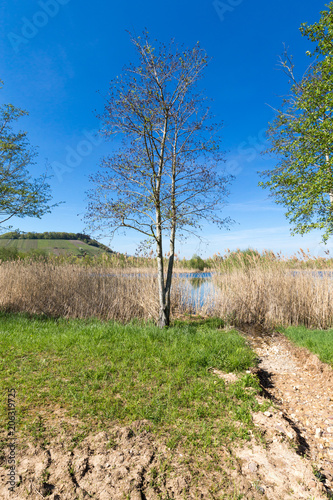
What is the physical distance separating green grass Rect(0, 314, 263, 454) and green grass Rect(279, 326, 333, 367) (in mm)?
1581

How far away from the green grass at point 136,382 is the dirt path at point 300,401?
40cm

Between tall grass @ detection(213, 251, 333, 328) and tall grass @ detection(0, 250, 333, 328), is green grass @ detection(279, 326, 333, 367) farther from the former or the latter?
tall grass @ detection(0, 250, 333, 328)

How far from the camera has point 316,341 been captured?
20.5 feet

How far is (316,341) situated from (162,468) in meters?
5.16

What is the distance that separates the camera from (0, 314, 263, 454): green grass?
3.15m

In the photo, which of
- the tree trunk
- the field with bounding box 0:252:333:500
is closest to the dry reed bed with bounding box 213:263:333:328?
the field with bounding box 0:252:333:500

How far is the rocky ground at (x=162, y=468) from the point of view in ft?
7.44

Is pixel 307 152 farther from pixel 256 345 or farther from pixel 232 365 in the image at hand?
pixel 232 365

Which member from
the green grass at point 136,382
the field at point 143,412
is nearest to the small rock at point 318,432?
the field at point 143,412

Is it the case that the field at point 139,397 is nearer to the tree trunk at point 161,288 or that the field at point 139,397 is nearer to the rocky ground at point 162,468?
the rocky ground at point 162,468

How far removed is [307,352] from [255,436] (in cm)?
385

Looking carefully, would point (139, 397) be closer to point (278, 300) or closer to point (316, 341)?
point (316, 341)

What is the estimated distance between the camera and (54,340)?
5656 mm

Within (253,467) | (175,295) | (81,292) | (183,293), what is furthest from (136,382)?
(81,292)
